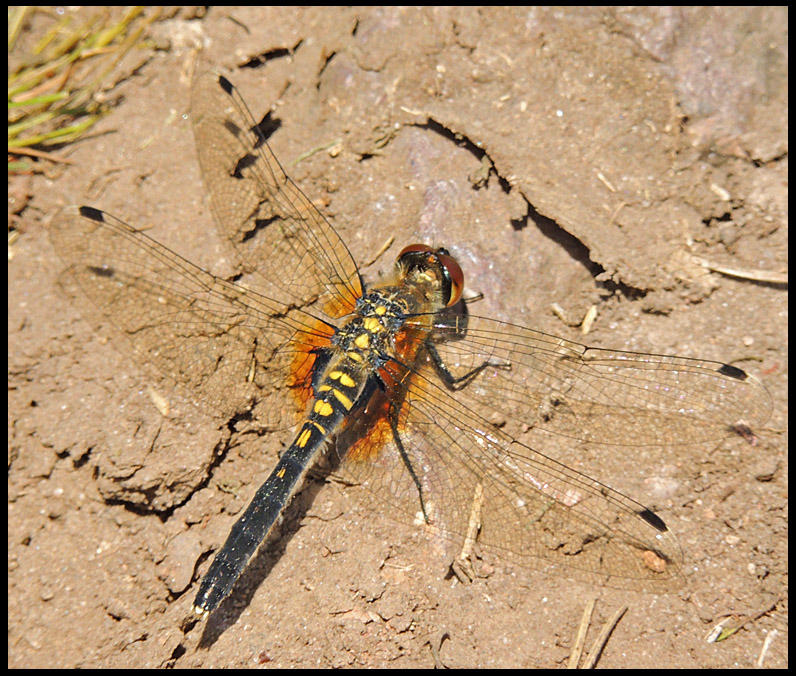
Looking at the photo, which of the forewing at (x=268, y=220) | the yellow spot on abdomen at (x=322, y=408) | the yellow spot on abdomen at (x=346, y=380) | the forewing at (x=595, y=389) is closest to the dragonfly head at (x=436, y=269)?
the forewing at (x=595, y=389)

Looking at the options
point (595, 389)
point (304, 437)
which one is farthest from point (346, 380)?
point (595, 389)

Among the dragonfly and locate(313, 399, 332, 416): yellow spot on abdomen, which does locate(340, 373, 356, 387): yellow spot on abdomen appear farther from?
locate(313, 399, 332, 416): yellow spot on abdomen

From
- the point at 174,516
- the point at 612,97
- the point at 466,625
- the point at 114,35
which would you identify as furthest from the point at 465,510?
the point at 114,35

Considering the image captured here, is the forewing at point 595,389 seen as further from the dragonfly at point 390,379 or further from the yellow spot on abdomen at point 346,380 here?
the yellow spot on abdomen at point 346,380

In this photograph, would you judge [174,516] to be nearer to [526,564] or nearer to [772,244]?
[526,564]

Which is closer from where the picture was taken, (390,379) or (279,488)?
(279,488)

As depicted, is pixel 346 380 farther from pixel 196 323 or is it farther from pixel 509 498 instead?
pixel 509 498

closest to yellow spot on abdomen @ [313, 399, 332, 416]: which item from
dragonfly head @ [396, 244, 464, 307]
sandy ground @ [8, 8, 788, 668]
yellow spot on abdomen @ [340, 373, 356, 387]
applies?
yellow spot on abdomen @ [340, 373, 356, 387]
